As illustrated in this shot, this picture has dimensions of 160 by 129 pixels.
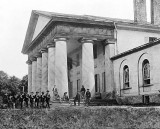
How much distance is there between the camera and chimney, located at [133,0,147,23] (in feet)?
122

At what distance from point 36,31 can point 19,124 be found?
27.1 meters

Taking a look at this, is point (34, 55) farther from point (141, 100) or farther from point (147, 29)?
point (141, 100)

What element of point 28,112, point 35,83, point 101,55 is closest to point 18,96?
point 28,112

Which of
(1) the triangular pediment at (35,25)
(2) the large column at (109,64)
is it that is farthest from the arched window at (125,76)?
(1) the triangular pediment at (35,25)

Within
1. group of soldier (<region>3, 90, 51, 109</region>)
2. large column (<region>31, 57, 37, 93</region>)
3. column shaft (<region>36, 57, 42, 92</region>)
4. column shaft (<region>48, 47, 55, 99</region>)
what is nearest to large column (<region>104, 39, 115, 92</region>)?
column shaft (<region>48, 47, 55, 99</region>)

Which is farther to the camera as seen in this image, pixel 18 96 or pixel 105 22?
pixel 105 22

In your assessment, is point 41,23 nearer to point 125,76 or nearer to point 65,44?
point 65,44

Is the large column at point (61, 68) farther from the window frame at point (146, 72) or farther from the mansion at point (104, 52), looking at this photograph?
the window frame at point (146, 72)

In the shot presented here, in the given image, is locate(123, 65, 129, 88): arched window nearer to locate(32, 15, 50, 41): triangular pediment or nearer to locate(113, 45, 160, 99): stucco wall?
locate(113, 45, 160, 99): stucco wall

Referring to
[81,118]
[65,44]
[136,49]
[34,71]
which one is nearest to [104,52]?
[65,44]

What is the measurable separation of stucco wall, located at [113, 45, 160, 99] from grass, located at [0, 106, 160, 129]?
9.12m

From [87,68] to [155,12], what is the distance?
12.9 metres

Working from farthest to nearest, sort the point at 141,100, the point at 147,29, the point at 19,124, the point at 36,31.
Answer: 1. the point at 36,31
2. the point at 147,29
3. the point at 141,100
4. the point at 19,124

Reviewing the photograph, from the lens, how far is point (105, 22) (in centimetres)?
3403
